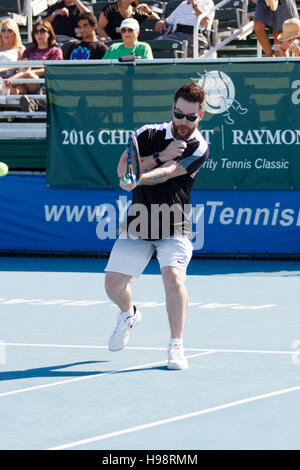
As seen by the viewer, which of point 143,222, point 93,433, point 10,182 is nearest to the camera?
point 93,433

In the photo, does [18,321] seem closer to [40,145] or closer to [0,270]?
[0,270]

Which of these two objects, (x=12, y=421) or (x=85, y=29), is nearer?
(x=12, y=421)

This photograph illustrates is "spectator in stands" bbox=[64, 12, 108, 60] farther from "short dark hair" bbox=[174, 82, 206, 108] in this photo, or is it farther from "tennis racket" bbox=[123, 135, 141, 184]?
"tennis racket" bbox=[123, 135, 141, 184]

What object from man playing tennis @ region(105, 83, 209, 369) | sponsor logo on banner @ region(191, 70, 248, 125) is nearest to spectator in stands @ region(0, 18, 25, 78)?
sponsor logo on banner @ region(191, 70, 248, 125)

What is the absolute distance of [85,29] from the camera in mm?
15625

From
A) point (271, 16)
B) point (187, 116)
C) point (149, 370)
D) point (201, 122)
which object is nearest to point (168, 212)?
point (187, 116)

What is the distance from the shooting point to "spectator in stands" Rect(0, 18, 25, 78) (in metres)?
16.1

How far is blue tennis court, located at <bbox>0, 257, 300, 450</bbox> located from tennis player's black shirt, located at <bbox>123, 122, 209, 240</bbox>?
1.03 metres

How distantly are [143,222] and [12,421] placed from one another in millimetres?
2089

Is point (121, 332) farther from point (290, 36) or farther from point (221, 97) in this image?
point (290, 36)

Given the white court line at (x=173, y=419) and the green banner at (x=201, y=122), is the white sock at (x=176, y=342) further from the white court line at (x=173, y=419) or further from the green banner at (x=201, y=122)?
the green banner at (x=201, y=122)

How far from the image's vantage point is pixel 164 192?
25.8 ft
